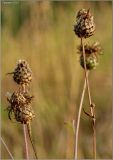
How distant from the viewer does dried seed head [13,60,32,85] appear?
1.58 metres

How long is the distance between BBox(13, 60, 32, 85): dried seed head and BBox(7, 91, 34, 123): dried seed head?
0.15 feet

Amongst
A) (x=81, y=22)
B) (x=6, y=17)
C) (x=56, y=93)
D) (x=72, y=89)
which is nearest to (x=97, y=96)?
(x=56, y=93)

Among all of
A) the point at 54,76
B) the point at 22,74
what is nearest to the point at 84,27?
the point at 22,74

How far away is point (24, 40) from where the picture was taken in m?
5.20

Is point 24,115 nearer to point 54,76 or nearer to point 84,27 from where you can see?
point 84,27

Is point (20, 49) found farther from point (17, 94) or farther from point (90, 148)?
point (17, 94)

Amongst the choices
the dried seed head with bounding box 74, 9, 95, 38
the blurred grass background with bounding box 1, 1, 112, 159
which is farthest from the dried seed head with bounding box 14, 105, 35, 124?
the blurred grass background with bounding box 1, 1, 112, 159

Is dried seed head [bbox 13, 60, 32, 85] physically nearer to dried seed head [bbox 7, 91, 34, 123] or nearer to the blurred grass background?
dried seed head [bbox 7, 91, 34, 123]

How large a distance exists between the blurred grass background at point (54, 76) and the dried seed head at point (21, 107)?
64.7 inches

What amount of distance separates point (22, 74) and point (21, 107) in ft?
0.40

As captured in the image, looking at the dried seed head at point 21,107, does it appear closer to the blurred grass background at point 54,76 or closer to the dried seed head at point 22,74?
the dried seed head at point 22,74

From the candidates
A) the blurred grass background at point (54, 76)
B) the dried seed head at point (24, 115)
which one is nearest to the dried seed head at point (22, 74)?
the dried seed head at point (24, 115)

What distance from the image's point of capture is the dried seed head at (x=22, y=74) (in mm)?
1575

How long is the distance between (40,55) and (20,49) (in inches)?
16.0
